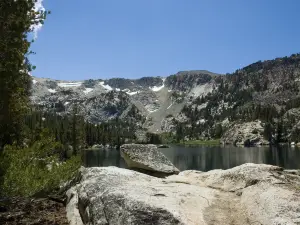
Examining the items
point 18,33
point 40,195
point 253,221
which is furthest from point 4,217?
point 253,221

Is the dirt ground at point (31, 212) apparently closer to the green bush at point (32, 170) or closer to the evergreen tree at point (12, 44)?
the green bush at point (32, 170)

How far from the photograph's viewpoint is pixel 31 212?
13.0m

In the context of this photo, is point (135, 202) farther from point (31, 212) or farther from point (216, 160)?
point (216, 160)

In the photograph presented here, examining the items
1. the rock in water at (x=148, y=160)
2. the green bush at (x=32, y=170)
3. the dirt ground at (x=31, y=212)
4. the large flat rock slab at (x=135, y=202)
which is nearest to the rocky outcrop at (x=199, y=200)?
the large flat rock slab at (x=135, y=202)

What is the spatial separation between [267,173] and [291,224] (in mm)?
3523

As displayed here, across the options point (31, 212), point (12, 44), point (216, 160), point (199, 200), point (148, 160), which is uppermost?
point (12, 44)

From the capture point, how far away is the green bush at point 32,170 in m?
11.7

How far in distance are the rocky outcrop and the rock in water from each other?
6.14 metres

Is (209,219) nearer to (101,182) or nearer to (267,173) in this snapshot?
(267,173)

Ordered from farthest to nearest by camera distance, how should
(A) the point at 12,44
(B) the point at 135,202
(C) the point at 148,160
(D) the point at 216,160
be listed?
(D) the point at 216,160 → (C) the point at 148,160 → (A) the point at 12,44 → (B) the point at 135,202

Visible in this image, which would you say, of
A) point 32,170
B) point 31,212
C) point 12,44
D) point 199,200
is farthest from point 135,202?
point 12,44

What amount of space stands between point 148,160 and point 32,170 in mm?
7569

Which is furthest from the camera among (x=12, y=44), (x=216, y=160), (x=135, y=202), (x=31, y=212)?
(x=216, y=160)

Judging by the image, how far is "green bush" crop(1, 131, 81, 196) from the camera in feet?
38.5
